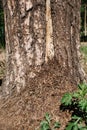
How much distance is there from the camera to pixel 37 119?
4.53m

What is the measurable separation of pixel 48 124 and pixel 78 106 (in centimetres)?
40

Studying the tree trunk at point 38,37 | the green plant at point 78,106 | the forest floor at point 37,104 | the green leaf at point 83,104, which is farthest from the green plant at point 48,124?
the tree trunk at point 38,37

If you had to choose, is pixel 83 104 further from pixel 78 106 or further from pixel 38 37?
pixel 38 37

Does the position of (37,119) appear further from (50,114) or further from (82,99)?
(82,99)

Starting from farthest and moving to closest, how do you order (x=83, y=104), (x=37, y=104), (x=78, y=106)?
(x=37, y=104)
(x=78, y=106)
(x=83, y=104)

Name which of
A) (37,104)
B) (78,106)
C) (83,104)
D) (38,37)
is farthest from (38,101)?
(83,104)

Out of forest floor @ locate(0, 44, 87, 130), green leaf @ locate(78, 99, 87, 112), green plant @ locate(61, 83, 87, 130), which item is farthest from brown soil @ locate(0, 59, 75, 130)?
green leaf @ locate(78, 99, 87, 112)

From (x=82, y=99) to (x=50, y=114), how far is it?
28.0 inches

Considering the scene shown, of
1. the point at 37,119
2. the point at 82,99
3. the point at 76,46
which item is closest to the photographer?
the point at 82,99

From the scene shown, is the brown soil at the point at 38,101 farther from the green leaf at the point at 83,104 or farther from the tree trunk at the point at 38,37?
the green leaf at the point at 83,104

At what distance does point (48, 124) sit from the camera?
4203 mm

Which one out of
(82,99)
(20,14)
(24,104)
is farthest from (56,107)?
(20,14)

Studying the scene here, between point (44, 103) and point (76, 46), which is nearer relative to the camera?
point (44, 103)

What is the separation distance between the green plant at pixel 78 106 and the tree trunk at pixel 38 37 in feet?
1.68
